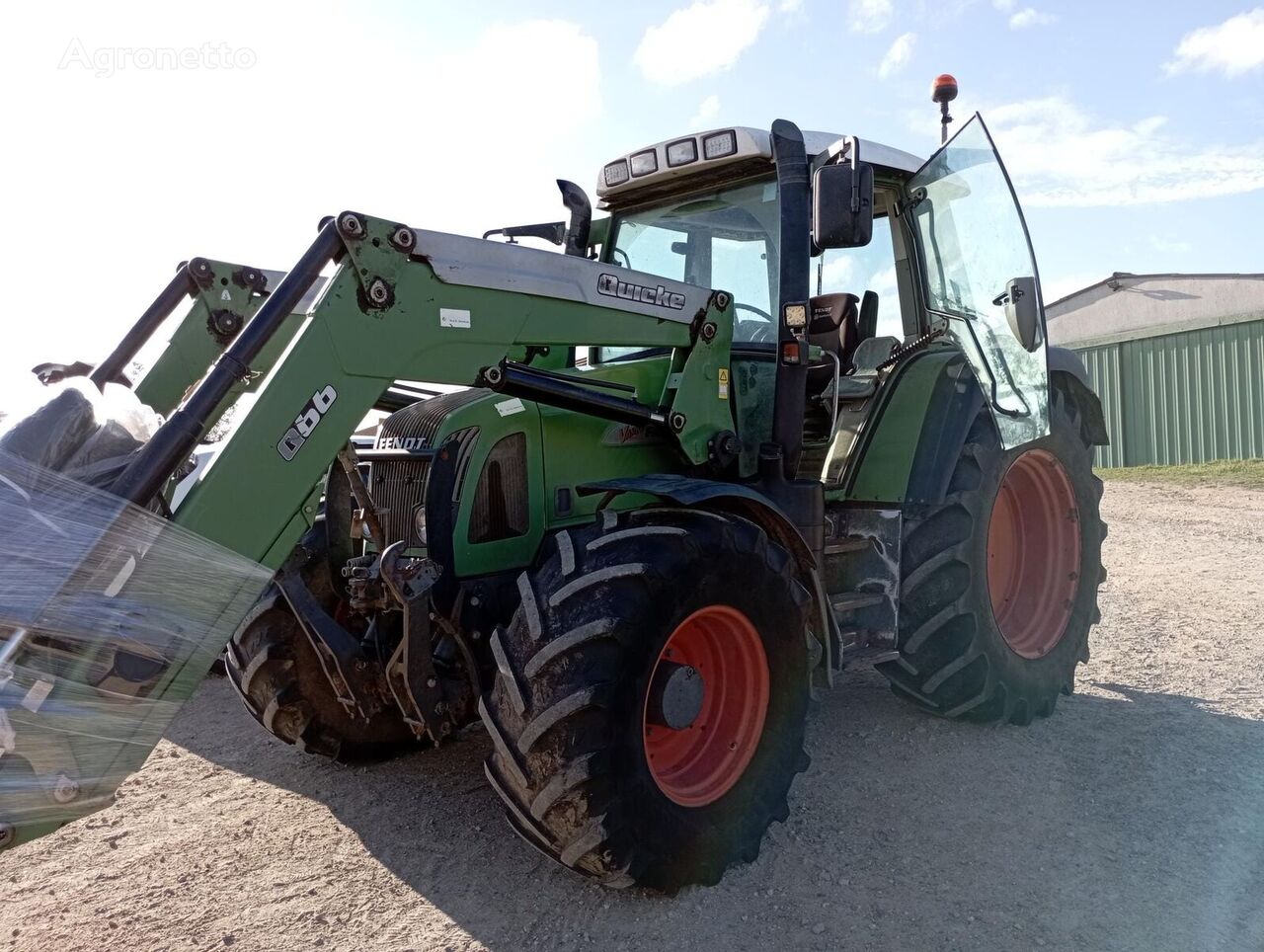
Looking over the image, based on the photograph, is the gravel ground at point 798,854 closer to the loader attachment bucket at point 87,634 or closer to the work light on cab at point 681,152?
the loader attachment bucket at point 87,634

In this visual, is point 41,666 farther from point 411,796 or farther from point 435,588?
point 411,796

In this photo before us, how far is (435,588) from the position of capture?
3.36 metres

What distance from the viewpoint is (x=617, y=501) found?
3.63 metres

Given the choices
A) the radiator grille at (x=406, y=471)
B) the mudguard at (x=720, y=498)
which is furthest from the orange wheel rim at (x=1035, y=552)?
the radiator grille at (x=406, y=471)

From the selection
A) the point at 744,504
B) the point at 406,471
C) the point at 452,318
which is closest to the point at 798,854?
the point at 744,504

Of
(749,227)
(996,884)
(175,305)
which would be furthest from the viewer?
(749,227)

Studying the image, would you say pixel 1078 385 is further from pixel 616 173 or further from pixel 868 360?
pixel 616 173

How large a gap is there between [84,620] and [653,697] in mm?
1600

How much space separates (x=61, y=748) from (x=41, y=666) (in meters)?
0.20

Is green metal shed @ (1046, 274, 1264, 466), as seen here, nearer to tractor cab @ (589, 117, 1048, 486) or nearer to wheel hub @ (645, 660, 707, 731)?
tractor cab @ (589, 117, 1048, 486)

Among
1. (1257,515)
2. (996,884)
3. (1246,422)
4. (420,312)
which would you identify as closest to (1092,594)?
(996,884)

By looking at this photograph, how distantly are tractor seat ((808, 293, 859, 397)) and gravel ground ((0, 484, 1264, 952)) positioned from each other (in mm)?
1593

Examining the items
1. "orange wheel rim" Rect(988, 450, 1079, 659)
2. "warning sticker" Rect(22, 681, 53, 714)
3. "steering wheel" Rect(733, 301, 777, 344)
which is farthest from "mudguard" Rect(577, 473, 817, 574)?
"orange wheel rim" Rect(988, 450, 1079, 659)

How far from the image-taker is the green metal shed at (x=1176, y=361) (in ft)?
55.1
